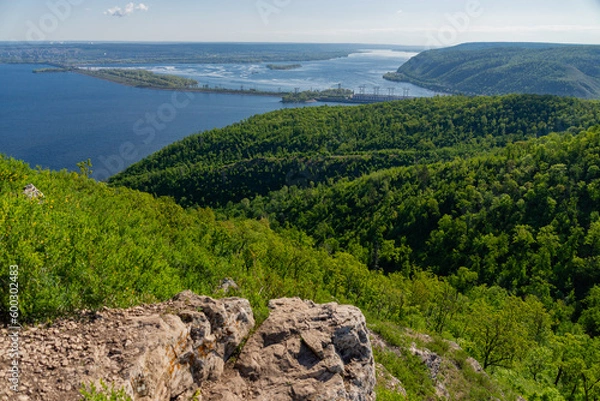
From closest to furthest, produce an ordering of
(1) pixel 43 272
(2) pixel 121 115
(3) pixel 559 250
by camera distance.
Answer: (1) pixel 43 272
(3) pixel 559 250
(2) pixel 121 115

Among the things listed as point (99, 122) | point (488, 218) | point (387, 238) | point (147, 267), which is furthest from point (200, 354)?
point (99, 122)

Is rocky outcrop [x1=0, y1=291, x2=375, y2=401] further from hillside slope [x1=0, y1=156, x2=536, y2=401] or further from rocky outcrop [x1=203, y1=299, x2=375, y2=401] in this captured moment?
hillside slope [x1=0, y1=156, x2=536, y2=401]

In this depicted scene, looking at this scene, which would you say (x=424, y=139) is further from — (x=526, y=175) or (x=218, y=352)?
(x=218, y=352)

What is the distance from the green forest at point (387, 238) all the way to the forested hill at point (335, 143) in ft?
1.98

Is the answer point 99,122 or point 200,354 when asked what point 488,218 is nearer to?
point 200,354

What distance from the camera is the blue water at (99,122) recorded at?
107531 millimetres

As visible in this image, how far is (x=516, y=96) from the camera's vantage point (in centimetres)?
11581

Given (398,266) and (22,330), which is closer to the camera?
(22,330)

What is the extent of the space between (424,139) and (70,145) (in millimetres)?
106214

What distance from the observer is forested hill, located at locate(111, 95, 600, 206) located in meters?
91.6

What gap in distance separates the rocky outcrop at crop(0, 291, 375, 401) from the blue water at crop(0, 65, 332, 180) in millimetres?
90014

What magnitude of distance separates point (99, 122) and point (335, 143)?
90.2m

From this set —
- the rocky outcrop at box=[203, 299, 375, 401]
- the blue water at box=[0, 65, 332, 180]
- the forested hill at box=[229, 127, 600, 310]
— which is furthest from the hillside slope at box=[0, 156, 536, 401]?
the blue water at box=[0, 65, 332, 180]

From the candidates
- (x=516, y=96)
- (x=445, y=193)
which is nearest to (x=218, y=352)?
(x=445, y=193)
